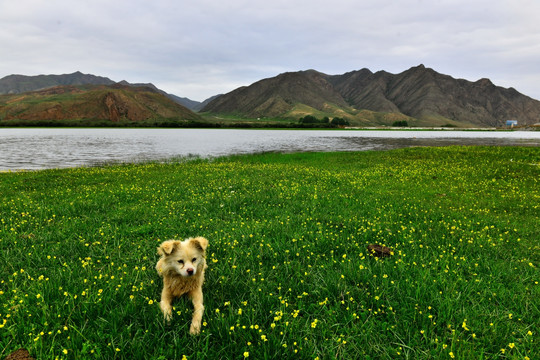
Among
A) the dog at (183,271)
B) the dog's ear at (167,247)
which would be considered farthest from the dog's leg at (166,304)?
the dog's ear at (167,247)

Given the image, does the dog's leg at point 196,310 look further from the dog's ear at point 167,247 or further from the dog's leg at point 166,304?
the dog's ear at point 167,247

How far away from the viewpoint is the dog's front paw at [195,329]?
13.6 feet

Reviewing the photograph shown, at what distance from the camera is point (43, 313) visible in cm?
433

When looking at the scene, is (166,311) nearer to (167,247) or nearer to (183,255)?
(183,255)

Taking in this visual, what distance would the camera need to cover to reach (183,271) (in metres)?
4.34

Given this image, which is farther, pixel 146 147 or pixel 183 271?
pixel 146 147

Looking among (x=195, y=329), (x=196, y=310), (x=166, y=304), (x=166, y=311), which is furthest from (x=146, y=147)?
(x=195, y=329)

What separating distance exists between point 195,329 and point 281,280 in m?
2.04

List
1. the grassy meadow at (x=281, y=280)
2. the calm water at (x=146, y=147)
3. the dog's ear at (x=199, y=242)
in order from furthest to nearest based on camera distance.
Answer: the calm water at (x=146, y=147)
the dog's ear at (x=199, y=242)
the grassy meadow at (x=281, y=280)

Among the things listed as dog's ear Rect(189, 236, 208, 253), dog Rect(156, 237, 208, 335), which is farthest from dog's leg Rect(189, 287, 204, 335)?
dog's ear Rect(189, 236, 208, 253)

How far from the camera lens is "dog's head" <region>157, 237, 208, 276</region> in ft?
14.4

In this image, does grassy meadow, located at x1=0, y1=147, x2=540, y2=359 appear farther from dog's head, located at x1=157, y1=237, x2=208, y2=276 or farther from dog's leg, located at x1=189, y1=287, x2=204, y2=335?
dog's head, located at x1=157, y1=237, x2=208, y2=276

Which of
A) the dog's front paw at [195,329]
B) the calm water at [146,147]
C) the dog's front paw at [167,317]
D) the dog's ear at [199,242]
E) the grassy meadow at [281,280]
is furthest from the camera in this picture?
the calm water at [146,147]

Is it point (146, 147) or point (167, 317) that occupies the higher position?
point (146, 147)
